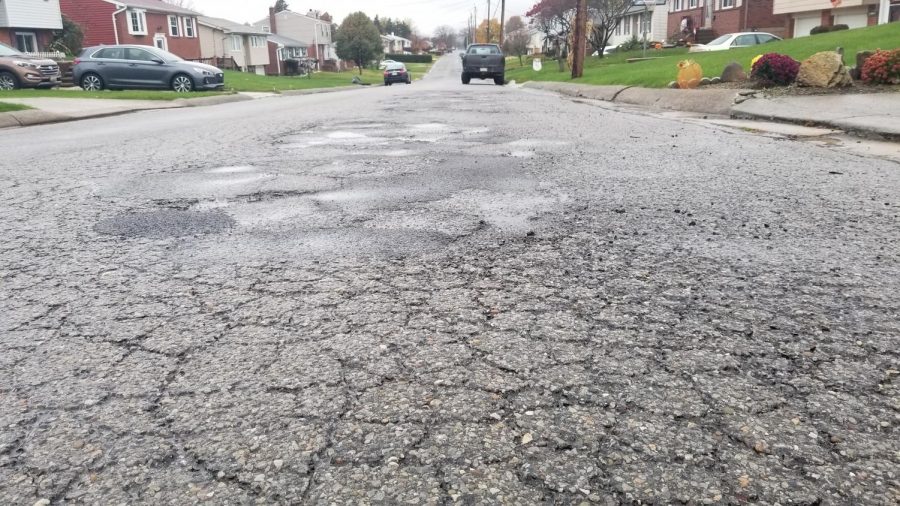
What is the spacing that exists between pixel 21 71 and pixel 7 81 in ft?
2.62

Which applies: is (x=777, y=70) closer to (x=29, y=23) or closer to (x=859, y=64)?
(x=859, y=64)

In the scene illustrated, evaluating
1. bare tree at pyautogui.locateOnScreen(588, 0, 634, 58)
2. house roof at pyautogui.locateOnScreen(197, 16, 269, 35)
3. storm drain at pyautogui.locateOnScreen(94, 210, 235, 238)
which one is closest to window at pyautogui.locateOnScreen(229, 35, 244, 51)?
house roof at pyautogui.locateOnScreen(197, 16, 269, 35)

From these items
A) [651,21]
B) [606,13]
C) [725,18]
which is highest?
[651,21]

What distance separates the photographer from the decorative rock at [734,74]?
14625 mm

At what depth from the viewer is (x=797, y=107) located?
10641 mm

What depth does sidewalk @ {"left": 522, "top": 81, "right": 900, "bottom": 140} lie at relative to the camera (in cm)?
841

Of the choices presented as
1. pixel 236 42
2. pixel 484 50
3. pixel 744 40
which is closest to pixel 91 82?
pixel 484 50

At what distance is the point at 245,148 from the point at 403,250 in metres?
5.03

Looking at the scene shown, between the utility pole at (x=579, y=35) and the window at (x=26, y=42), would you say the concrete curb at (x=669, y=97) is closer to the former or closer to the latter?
the utility pole at (x=579, y=35)

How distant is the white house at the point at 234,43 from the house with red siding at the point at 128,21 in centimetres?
512

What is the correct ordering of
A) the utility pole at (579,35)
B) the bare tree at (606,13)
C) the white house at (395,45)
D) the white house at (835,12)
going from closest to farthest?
the utility pole at (579,35), the white house at (835,12), the bare tree at (606,13), the white house at (395,45)

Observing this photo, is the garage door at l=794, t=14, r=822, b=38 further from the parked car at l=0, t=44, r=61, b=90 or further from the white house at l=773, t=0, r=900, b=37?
the parked car at l=0, t=44, r=61, b=90

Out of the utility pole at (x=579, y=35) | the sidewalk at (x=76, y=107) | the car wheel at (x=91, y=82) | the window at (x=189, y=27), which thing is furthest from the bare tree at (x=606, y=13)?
the car wheel at (x=91, y=82)

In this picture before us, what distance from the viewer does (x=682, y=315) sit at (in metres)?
2.64
